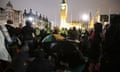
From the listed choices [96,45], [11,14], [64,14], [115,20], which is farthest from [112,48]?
[64,14]

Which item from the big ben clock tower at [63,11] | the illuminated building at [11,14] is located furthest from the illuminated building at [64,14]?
the illuminated building at [11,14]

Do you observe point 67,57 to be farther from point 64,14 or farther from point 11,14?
point 64,14

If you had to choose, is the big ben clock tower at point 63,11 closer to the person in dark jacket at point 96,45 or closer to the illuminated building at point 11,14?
the illuminated building at point 11,14

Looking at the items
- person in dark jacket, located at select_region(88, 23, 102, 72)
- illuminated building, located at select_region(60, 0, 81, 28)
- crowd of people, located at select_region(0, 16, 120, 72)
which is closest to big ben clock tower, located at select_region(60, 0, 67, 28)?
illuminated building, located at select_region(60, 0, 81, 28)

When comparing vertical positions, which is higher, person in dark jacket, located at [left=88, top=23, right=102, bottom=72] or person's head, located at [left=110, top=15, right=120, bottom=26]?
person's head, located at [left=110, top=15, right=120, bottom=26]

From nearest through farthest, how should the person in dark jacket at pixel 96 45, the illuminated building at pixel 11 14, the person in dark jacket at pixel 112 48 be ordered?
the person in dark jacket at pixel 112 48 → the person in dark jacket at pixel 96 45 → the illuminated building at pixel 11 14

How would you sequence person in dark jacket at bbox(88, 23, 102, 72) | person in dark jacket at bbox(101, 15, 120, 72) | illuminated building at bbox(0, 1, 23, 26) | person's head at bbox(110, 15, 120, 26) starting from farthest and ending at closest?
illuminated building at bbox(0, 1, 23, 26), person in dark jacket at bbox(88, 23, 102, 72), person's head at bbox(110, 15, 120, 26), person in dark jacket at bbox(101, 15, 120, 72)

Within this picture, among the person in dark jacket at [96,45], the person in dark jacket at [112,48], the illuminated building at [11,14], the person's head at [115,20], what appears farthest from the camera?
the illuminated building at [11,14]

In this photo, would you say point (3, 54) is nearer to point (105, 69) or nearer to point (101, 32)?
point (105, 69)

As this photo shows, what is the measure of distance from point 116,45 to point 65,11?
113814 mm

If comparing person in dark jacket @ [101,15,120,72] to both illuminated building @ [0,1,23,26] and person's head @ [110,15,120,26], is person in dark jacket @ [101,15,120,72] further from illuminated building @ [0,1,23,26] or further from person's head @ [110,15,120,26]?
illuminated building @ [0,1,23,26]

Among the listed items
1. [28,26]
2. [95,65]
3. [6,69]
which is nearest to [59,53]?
[95,65]

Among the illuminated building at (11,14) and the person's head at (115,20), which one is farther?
the illuminated building at (11,14)

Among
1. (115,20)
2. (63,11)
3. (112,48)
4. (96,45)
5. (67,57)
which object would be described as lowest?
(67,57)
